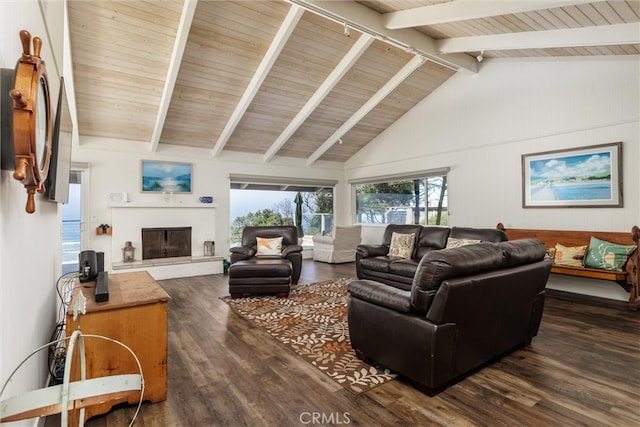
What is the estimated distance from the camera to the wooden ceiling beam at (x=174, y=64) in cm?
346

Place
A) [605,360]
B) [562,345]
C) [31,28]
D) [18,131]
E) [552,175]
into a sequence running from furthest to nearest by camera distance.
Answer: [552,175], [562,345], [605,360], [31,28], [18,131]

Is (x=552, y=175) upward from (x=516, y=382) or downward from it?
upward

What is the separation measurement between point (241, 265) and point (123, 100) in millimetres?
3159

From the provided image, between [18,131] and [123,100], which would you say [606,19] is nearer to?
[18,131]

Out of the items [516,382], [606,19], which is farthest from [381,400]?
[606,19]

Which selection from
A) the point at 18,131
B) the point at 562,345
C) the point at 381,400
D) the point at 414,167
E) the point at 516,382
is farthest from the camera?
the point at 414,167

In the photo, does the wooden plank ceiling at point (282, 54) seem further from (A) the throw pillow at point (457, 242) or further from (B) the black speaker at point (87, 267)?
(B) the black speaker at point (87, 267)

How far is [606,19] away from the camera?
10.8ft

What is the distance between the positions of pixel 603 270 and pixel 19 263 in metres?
5.36

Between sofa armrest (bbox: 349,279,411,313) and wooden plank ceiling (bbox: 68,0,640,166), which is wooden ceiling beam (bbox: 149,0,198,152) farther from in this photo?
sofa armrest (bbox: 349,279,411,313)

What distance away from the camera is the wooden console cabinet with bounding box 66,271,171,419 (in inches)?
74.9

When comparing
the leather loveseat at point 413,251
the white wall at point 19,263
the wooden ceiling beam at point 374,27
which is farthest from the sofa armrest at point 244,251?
the wooden ceiling beam at point 374,27

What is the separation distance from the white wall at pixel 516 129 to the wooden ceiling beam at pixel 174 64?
15.5 ft

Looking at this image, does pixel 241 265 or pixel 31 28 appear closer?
pixel 31 28
